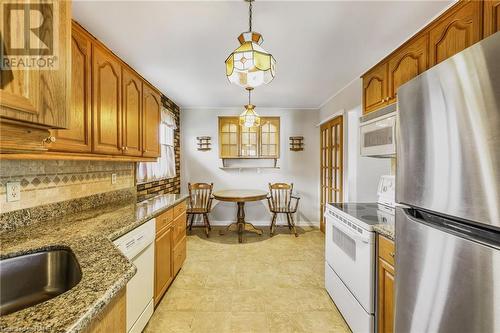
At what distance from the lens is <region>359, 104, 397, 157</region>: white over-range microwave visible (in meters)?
1.73

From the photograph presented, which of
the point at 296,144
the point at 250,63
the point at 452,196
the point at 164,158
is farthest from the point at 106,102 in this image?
the point at 296,144

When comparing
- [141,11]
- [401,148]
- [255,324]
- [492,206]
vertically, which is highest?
[141,11]

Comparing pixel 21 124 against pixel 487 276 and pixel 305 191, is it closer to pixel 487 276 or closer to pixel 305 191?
pixel 487 276

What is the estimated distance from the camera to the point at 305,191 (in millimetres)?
4758

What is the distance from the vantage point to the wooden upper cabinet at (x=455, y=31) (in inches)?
54.1

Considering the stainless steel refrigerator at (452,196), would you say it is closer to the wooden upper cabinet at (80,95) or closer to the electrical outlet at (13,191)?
the wooden upper cabinet at (80,95)

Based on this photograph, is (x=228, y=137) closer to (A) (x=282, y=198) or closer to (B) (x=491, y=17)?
(A) (x=282, y=198)

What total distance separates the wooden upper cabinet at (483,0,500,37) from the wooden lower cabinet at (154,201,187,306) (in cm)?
256

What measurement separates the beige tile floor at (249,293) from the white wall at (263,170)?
1157 millimetres

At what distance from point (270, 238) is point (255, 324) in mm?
2069

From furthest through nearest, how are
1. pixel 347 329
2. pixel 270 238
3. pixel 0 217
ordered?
pixel 270 238 → pixel 347 329 → pixel 0 217

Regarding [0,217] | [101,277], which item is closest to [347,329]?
[101,277]

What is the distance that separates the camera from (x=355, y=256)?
1.73 metres

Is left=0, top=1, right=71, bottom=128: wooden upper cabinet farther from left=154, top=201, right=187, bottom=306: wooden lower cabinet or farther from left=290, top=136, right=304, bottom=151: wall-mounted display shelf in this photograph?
left=290, top=136, right=304, bottom=151: wall-mounted display shelf
